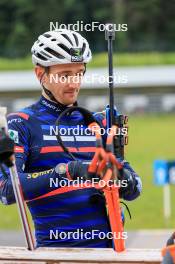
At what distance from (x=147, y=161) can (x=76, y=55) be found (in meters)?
16.4

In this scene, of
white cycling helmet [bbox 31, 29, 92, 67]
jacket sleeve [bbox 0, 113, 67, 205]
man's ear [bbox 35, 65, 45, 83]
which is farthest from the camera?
man's ear [bbox 35, 65, 45, 83]

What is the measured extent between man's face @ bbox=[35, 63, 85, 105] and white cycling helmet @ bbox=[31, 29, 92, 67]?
0.03 metres

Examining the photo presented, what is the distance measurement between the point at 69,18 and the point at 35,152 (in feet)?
147

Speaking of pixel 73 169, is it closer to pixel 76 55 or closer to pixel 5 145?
pixel 5 145

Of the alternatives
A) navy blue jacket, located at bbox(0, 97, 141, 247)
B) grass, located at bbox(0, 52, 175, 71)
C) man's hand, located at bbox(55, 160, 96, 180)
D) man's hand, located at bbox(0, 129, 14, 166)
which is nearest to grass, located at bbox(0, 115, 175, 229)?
grass, located at bbox(0, 52, 175, 71)

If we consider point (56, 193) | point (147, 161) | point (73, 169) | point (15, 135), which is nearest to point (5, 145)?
point (73, 169)

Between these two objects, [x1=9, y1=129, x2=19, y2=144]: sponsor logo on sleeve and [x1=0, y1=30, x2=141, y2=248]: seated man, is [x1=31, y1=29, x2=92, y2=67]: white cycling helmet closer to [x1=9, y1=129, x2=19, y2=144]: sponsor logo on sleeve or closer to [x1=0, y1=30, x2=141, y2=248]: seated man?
[x1=0, y1=30, x2=141, y2=248]: seated man

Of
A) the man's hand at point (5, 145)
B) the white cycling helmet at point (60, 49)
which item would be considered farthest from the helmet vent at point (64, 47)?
the man's hand at point (5, 145)

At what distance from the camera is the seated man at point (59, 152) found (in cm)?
362

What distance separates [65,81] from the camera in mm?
3643

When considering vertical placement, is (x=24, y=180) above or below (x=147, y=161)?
above

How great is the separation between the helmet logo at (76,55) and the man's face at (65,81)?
27 millimetres

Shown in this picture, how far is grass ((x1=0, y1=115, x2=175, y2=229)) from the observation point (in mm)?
11758

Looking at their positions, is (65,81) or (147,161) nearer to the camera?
(65,81)
